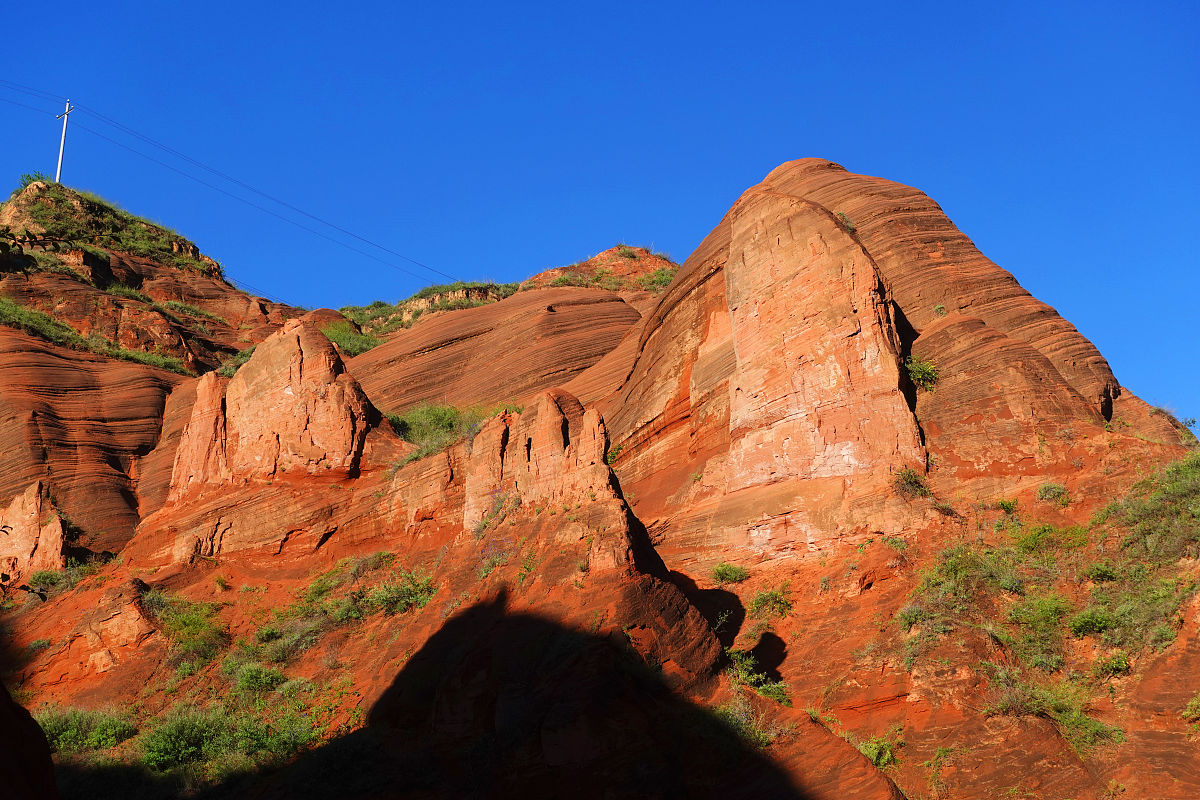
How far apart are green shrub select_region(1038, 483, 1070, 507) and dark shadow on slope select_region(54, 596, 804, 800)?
30.2 feet

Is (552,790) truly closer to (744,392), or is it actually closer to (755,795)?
(755,795)

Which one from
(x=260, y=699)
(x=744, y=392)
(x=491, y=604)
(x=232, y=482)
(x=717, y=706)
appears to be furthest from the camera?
(x=232, y=482)

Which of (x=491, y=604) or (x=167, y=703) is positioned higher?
(x=491, y=604)

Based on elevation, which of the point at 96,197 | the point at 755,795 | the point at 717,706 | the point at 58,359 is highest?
the point at 96,197

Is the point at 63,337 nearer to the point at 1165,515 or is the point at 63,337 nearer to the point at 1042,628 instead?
the point at 1042,628

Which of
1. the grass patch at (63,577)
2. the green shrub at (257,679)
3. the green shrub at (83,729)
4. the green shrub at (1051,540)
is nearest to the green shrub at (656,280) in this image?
the grass patch at (63,577)

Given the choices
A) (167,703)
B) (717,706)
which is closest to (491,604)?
(717,706)

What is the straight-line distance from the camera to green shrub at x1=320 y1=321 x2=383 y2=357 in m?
50.1

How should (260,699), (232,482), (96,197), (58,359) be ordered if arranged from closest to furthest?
(260,699), (232,482), (58,359), (96,197)

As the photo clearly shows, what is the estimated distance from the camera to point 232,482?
2808 centimetres

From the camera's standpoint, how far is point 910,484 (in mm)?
19562

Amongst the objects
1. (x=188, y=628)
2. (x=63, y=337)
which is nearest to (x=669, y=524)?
(x=188, y=628)

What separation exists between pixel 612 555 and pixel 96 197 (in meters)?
57.4

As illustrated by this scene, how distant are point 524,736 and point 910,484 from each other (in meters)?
10.3
